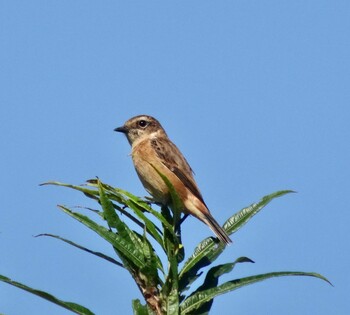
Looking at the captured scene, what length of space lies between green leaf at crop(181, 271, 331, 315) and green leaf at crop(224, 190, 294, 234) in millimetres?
610

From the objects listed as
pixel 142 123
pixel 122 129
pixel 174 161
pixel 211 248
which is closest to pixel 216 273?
pixel 211 248

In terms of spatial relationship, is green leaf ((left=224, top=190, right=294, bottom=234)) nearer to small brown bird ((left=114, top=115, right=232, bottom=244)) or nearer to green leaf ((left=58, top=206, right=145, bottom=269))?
green leaf ((left=58, top=206, right=145, bottom=269))

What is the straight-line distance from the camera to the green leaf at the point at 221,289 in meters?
3.55

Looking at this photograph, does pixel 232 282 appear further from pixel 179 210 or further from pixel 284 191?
pixel 179 210

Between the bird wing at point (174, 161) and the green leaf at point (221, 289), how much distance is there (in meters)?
5.90

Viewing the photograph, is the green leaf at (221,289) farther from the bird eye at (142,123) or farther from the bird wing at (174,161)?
the bird eye at (142,123)

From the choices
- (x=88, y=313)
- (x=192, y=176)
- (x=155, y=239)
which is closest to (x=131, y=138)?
(x=192, y=176)

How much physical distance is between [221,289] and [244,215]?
0.79m

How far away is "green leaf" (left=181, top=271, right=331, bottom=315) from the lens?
11.7 feet

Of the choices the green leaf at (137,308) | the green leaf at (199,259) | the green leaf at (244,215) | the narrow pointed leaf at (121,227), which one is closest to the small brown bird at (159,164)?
the green leaf at (244,215)

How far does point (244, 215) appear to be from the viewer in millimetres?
4336

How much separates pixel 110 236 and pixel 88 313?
57cm

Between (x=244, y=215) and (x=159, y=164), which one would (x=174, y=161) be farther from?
(x=244, y=215)

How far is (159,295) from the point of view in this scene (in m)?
3.65
